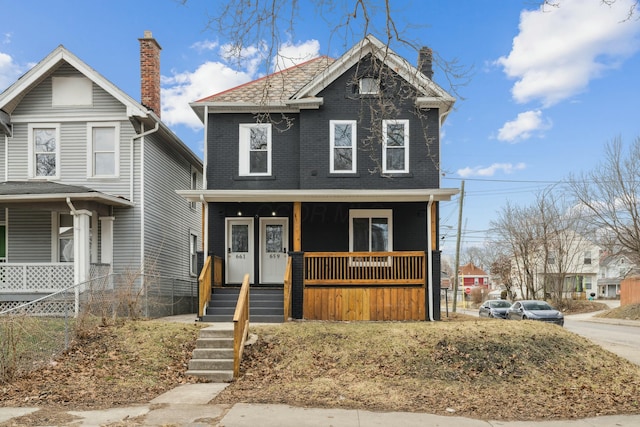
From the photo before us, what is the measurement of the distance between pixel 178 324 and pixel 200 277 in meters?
2.36

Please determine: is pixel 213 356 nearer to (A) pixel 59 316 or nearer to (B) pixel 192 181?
(A) pixel 59 316

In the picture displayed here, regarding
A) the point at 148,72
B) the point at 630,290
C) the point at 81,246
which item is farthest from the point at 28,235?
the point at 630,290

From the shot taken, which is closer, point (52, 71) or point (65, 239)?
point (52, 71)

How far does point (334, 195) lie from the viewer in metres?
15.1

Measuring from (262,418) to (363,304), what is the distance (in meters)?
8.01

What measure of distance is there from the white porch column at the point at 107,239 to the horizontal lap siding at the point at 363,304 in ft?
21.7

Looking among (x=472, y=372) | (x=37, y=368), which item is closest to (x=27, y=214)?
(x=37, y=368)

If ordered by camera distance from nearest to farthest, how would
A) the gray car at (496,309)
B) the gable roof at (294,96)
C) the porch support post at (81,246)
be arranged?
the porch support post at (81,246), the gable roof at (294,96), the gray car at (496,309)

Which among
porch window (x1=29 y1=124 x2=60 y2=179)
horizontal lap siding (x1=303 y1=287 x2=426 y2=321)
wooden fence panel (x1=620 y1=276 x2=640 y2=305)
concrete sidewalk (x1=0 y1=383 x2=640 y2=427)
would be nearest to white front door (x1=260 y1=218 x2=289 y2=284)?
horizontal lap siding (x1=303 y1=287 x2=426 y2=321)

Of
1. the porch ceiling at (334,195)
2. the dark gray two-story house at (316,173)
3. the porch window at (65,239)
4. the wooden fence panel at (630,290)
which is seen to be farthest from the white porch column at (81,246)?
A: the wooden fence panel at (630,290)

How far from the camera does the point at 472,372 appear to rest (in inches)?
359

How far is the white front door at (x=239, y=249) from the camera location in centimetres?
1727

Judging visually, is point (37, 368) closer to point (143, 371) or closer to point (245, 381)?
point (143, 371)

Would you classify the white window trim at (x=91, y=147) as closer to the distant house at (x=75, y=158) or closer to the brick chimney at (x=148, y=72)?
the distant house at (x=75, y=158)
